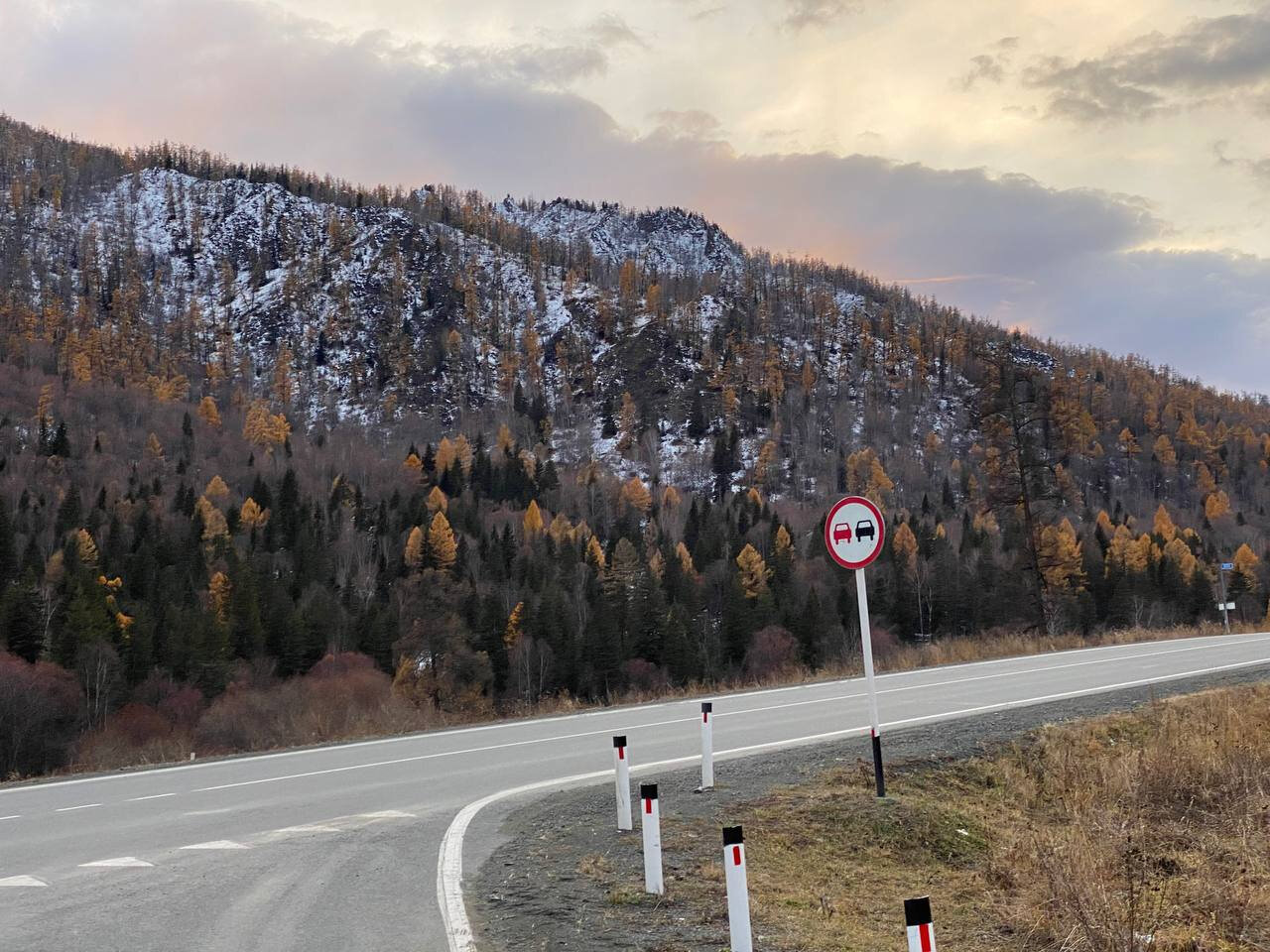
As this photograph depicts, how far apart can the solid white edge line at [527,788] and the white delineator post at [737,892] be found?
66.8 inches

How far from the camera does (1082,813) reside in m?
9.38

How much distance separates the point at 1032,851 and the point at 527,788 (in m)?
5.84

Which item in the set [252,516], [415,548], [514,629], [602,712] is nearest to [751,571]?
[514,629]

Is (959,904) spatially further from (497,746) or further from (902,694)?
(902,694)

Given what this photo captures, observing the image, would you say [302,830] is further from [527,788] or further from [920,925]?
[920,925]

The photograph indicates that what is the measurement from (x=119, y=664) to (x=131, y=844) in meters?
74.1

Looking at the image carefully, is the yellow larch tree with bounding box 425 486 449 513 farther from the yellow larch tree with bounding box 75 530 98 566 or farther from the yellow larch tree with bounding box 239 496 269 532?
the yellow larch tree with bounding box 75 530 98 566

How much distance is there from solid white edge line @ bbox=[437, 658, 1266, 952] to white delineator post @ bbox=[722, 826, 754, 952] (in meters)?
1.70

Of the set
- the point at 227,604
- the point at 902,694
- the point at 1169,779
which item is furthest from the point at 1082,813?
the point at 227,604

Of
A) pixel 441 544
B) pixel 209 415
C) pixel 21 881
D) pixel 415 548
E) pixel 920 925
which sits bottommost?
pixel 21 881

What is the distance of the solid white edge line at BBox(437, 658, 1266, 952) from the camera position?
21.0 feet

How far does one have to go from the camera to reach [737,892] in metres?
5.15

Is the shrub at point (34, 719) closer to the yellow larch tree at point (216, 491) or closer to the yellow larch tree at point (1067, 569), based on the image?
the yellow larch tree at point (1067, 569)

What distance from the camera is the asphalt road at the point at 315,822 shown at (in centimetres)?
645
